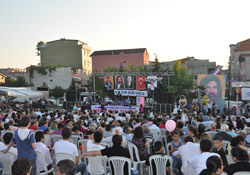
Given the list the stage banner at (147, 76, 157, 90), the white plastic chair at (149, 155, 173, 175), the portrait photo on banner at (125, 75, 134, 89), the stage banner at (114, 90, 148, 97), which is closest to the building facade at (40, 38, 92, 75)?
the portrait photo on banner at (125, 75, 134, 89)

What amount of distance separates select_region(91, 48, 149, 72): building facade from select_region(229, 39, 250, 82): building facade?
17.7 metres

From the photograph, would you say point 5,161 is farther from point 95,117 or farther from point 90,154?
point 95,117

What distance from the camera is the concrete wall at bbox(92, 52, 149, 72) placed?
174 feet

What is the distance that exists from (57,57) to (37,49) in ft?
17.1

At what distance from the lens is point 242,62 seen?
43594 mm

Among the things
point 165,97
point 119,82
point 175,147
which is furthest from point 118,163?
point 119,82

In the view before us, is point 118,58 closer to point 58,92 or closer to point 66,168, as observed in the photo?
point 58,92

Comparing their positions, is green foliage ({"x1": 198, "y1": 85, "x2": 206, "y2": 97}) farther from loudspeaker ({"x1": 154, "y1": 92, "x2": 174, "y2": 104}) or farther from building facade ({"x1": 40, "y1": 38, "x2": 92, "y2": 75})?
building facade ({"x1": 40, "y1": 38, "x2": 92, "y2": 75})

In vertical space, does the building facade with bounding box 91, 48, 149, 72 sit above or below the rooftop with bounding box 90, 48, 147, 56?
below

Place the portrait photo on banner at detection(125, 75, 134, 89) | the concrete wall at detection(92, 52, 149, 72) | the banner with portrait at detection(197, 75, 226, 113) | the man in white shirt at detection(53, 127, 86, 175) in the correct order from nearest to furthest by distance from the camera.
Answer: the man in white shirt at detection(53, 127, 86, 175) < the banner with portrait at detection(197, 75, 226, 113) < the portrait photo on banner at detection(125, 75, 134, 89) < the concrete wall at detection(92, 52, 149, 72)

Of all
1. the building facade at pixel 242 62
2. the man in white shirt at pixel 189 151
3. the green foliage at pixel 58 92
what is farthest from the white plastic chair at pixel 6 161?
the building facade at pixel 242 62

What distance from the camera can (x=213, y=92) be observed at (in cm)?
2003

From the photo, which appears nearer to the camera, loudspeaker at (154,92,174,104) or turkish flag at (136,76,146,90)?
loudspeaker at (154,92,174,104)

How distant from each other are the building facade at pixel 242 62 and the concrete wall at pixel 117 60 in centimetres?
1771
